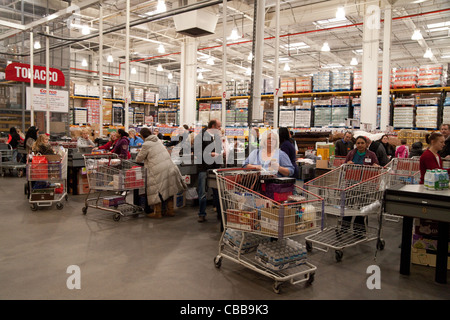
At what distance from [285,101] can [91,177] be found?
8.46m

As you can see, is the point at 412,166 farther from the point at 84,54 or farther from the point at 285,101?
the point at 84,54

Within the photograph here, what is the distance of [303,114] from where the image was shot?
38.2ft

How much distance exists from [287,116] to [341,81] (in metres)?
2.05

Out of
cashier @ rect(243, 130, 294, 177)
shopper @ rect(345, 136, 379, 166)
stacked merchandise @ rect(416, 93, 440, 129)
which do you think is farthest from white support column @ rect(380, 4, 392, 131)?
cashier @ rect(243, 130, 294, 177)

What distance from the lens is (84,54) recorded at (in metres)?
23.9

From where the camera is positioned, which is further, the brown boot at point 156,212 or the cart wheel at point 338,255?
the brown boot at point 156,212

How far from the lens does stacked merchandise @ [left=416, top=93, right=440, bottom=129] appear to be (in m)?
9.64

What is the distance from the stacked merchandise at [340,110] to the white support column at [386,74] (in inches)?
43.7

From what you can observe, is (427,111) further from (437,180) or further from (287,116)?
(437,180)

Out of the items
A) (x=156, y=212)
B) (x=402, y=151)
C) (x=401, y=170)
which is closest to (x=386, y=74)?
(x=402, y=151)

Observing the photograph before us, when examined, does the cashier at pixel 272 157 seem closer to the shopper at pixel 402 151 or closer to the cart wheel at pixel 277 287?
the cart wheel at pixel 277 287

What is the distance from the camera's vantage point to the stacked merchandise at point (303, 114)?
11.5 m

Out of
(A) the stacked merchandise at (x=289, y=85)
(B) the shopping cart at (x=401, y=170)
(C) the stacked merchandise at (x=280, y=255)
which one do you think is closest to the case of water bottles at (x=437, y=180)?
(C) the stacked merchandise at (x=280, y=255)
